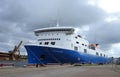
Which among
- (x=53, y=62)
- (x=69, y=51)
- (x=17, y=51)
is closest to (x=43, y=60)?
(x=53, y=62)

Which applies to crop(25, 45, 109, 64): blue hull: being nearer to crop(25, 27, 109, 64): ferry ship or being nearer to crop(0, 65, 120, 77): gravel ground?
crop(25, 27, 109, 64): ferry ship

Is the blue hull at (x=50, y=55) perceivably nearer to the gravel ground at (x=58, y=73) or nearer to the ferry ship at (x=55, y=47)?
the ferry ship at (x=55, y=47)

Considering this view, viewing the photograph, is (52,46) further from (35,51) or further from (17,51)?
(17,51)

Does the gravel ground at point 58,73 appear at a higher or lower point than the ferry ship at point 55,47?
lower

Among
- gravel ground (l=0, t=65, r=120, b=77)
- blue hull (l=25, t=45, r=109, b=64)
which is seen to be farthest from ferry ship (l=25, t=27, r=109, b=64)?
gravel ground (l=0, t=65, r=120, b=77)

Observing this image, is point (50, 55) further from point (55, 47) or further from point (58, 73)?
point (58, 73)

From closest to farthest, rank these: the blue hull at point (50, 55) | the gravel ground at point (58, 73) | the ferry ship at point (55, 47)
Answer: the gravel ground at point (58, 73) < the blue hull at point (50, 55) < the ferry ship at point (55, 47)

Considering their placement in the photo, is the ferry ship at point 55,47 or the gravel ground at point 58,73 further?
the ferry ship at point 55,47

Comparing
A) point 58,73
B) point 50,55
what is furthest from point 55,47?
point 58,73

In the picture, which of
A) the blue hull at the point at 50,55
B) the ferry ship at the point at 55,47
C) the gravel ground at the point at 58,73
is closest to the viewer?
the gravel ground at the point at 58,73

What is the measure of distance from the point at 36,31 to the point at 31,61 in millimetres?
7158

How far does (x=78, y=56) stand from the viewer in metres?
47.7

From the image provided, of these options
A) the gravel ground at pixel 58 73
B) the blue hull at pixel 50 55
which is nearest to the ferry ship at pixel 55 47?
the blue hull at pixel 50 55

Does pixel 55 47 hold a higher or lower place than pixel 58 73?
higher
